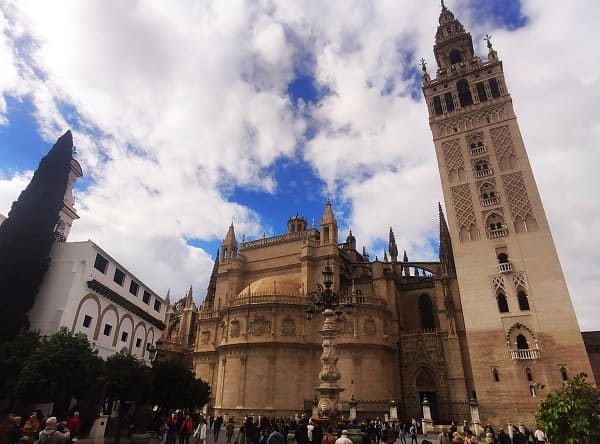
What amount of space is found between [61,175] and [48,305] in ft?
31.2

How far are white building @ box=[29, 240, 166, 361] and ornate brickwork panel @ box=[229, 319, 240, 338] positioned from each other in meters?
7.77

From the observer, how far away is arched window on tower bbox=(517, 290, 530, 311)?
87.5ft

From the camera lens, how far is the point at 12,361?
18516 millimetres

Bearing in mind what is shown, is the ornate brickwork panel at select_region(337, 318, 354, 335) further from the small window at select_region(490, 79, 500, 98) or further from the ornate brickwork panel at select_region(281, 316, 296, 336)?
the small window at select_region(490, 79, 500, 98)

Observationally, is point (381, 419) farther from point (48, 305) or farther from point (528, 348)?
point (48, 305)

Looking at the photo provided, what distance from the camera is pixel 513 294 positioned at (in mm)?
27094

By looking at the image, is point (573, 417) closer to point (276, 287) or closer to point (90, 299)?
point (90, 299)

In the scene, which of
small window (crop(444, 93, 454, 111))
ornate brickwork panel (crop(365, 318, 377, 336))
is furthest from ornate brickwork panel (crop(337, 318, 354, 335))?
small window (crop(444, 93, 454, 111))

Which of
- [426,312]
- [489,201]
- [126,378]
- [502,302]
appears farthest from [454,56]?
[126,378]

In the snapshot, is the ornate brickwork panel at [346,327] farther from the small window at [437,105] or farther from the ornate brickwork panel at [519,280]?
the small window at [437,105]

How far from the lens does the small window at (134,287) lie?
30791mm

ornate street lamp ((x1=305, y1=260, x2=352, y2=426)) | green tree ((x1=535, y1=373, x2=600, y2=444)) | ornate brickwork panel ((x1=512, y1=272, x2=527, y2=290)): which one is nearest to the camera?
green tree ((x1=535, y1=373, x2=600, y2=444))

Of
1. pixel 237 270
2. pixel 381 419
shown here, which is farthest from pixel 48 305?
pixel 381 419

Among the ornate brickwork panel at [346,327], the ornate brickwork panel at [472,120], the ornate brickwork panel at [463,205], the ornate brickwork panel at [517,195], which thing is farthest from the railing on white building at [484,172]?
the ornate brickwork panel at [346,327]
